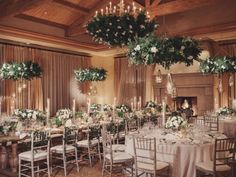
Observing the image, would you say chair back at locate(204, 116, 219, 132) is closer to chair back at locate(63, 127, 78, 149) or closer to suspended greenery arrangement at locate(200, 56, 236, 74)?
suspended greenery arrangement at locate(200, 56, 236, 74)

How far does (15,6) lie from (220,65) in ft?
18.8

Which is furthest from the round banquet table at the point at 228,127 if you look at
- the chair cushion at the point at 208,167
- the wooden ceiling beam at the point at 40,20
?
the wooden ceiling beam at the point at 40,20

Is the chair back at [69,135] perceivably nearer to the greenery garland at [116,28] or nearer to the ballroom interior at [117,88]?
the ballroom interior at [117,88]

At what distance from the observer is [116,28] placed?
510 cm

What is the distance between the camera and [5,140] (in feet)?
18.5

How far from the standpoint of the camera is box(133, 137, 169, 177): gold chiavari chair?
4613 mm

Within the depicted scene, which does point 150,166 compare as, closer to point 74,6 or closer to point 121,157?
point 121,157

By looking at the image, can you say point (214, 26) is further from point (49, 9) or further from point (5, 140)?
point (5, 140)

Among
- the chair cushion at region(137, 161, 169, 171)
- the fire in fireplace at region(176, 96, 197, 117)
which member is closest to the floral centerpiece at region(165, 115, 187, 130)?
the chair cushion at region(137, 161, 169, 171)

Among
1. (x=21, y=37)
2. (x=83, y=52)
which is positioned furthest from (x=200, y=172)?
(x=83, y=52)

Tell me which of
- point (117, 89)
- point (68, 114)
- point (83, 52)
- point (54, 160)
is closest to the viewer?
point (54, 160)

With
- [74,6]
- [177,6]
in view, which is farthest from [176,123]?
[74,6]

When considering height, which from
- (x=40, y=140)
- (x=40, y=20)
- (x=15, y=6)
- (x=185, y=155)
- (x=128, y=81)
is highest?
(x=40, y=20)

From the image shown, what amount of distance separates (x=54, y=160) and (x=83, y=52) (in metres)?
7.34
